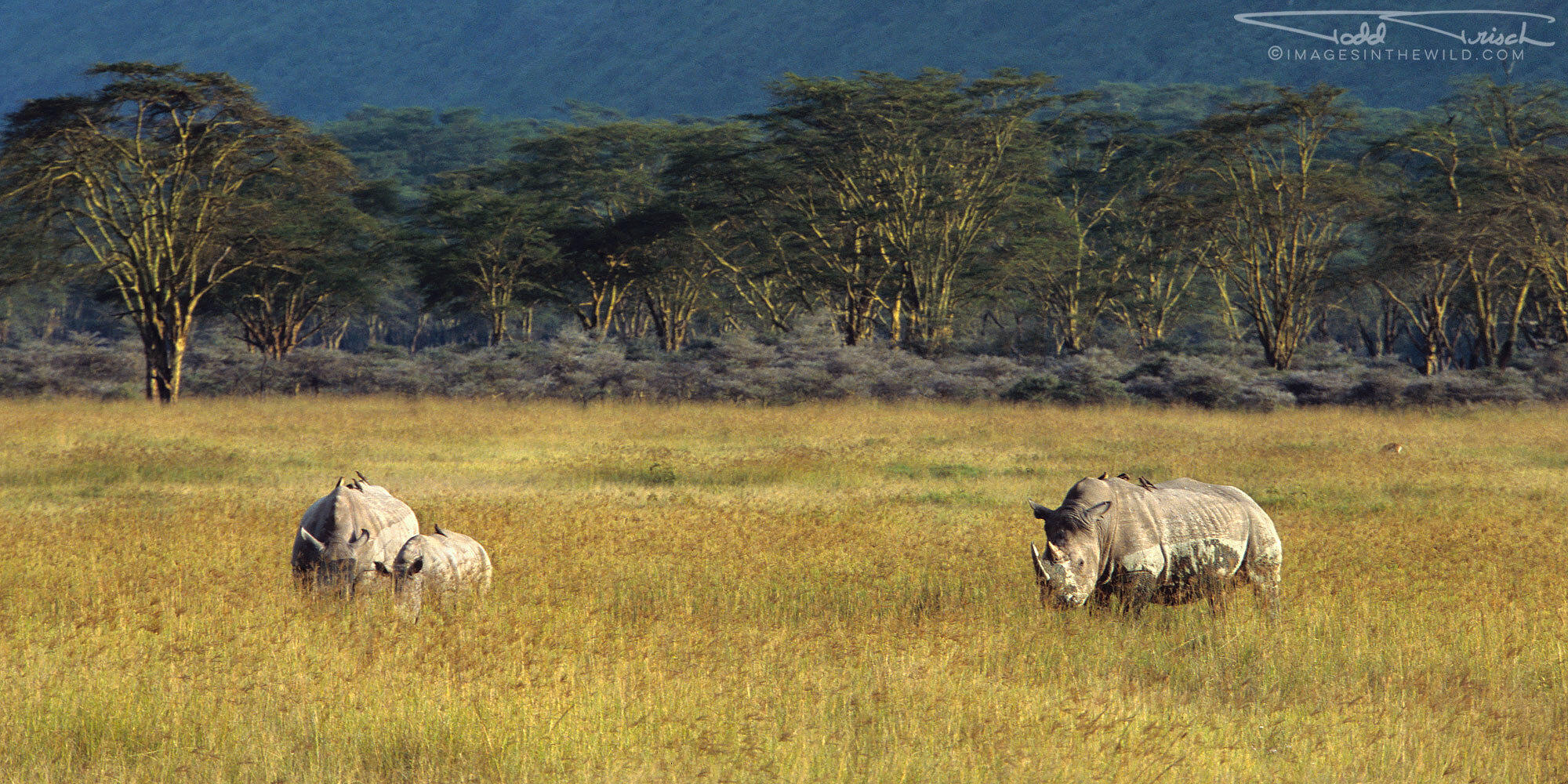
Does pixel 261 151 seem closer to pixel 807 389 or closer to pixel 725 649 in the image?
pixel 807 389

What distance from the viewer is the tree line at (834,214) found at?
27.8 m

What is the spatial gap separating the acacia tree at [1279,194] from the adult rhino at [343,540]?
102 feet

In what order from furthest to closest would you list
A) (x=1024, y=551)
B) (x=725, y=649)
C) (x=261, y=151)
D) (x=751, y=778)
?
1. (x=261, y=151)
2. (x=1024, y=551)
3. (x=725, y=649)
4. (x=751, y=778)

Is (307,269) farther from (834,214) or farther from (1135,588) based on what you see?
(1135,588)

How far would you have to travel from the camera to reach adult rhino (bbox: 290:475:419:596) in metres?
6.63

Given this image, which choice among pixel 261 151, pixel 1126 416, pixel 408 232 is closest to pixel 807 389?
pixel 1126 416

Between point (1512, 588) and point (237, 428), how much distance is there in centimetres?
1988

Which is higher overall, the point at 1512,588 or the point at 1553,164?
the point at 1553,164

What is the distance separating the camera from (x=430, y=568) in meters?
6.76

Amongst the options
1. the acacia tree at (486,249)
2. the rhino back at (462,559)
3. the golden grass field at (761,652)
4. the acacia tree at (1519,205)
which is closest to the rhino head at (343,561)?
the golden grass field at (761,652)

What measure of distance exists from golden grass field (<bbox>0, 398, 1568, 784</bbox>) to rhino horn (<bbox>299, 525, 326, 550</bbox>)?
1.13 ft

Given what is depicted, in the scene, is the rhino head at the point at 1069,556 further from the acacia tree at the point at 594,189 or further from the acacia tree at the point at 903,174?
the acacia tree at the point at 594,189

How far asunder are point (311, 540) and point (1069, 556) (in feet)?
13.1

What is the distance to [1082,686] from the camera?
602cm
